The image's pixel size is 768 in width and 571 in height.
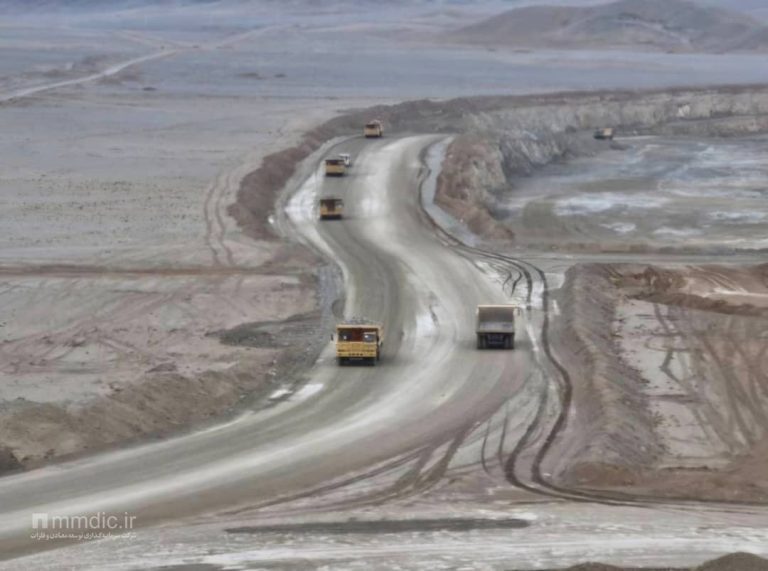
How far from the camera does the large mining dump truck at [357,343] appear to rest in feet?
128

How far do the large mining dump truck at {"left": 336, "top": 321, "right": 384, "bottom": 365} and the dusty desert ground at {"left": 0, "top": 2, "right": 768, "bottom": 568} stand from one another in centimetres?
143

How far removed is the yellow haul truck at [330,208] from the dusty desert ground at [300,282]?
8.38 ft

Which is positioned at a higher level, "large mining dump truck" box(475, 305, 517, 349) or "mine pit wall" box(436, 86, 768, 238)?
"mine pit wall" box(436, 86, 768, 238)

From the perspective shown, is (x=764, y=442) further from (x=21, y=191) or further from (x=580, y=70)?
(x=580, y=70)

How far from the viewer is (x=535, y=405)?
116ft

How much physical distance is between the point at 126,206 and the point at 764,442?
38873 mm

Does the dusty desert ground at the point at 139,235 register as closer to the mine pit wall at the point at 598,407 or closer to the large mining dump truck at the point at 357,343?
the large mining dump truck at the point at 357,343

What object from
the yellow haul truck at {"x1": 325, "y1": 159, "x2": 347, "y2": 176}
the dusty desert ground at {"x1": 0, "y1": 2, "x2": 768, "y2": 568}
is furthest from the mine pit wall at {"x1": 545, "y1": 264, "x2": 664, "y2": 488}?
the yellow haul truck at {"x1": 325, "y1": 159, "x2": 347, "y2": 176}

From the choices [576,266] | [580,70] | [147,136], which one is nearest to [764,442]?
[576,266]

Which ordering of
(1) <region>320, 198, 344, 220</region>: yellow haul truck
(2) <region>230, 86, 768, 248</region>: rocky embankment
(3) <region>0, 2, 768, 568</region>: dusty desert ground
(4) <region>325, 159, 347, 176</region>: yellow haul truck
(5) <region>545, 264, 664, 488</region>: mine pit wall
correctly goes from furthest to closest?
1. (4) <region>325, 159, 347, 176</region>: yellow haul truck
2. (2) <region>230, 86, 768, 248</region>: rocky embankment
3. (1) <region>320, 198, 344, 220</region>: yellow haul truck
4. (3) <region>0, 2, 768, 568</region>: dusty desert ground
5. (5) <region>545, 264, 664, 488</region>: mine pit wall

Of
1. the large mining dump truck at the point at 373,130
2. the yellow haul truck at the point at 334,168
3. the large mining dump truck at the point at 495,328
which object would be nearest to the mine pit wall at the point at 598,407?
the large mining dump truck at the point at 495,328

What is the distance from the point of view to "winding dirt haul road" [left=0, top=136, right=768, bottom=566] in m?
27.1

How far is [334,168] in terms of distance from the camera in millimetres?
74688

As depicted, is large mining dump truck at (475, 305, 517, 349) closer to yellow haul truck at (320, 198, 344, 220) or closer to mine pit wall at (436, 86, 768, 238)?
mine pit wall at (436, 86, 768, 238)
